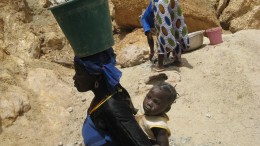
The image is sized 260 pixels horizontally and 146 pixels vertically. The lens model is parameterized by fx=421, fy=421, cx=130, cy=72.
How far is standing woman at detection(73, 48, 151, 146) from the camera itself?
2.03m

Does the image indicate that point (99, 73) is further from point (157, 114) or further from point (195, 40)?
point (195, 40)

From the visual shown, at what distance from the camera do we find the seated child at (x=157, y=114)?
7.69 feet

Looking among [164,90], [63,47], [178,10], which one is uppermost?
[164,90]

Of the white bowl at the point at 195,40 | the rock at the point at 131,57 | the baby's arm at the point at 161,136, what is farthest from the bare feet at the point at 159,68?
the baby's arm at the point at 161,136

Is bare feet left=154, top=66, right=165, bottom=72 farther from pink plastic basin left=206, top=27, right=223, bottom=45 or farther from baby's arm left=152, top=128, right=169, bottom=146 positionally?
baby's arm left=152, top=128, right=169, bottom=146

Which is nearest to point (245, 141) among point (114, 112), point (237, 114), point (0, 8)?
point (237, 114)

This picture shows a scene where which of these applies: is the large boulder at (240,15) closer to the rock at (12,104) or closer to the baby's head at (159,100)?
the rock at (12,104)

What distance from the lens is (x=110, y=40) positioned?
2.14 m

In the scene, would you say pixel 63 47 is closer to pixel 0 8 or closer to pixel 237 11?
pixel 0 8

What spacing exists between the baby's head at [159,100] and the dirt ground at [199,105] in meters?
1.87

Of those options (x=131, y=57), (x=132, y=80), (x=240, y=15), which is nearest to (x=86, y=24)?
(x=132, y=80)

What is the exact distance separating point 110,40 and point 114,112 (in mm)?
372

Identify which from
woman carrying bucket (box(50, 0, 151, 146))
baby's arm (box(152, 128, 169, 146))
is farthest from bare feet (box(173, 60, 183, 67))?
woman carrying bucket (box(50, 0, 151, 146))

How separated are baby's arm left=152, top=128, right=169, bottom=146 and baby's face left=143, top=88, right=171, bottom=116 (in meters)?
0.12
